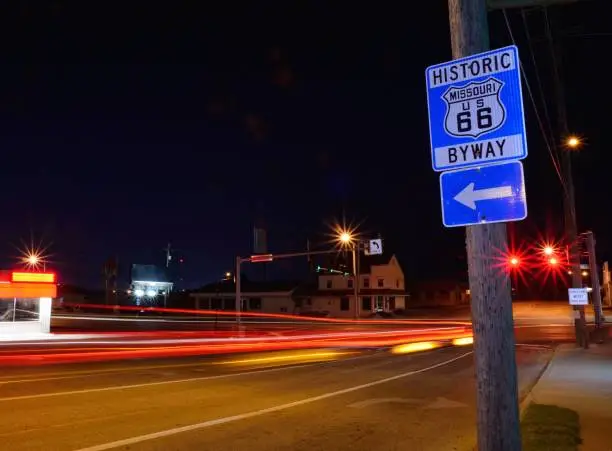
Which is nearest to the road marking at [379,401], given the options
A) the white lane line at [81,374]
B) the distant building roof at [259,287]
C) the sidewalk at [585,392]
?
the sidewalk at [585,392]

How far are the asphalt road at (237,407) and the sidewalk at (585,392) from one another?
2.92ft

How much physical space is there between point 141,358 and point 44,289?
16.0 metres

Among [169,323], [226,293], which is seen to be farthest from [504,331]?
[226,293]

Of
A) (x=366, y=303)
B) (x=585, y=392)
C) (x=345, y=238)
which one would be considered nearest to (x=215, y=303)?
(x=366, y=303)

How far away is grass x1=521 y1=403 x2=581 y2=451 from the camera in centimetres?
757

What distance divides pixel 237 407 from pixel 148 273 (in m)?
91.6

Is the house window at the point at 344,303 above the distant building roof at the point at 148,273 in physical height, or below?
below

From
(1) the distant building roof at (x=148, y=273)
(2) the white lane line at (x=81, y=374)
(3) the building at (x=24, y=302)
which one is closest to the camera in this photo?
(2) the white lane line at (x=81, y=374)

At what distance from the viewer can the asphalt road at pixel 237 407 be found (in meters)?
8.54

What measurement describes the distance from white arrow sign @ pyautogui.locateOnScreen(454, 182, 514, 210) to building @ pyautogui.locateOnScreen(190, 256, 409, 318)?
66079mm

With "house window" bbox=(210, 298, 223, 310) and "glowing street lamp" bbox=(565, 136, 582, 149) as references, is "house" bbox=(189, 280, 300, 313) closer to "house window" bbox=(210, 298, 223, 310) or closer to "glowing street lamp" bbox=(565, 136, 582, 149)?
"house window" bbox=(210, 298, 223, 310)

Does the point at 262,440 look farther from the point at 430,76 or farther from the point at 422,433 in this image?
the point at 430,76

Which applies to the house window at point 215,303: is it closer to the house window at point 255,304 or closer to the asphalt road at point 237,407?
the house window at point 255,304

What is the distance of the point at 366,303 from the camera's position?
74000 millimetres
